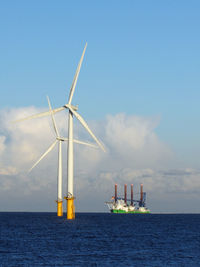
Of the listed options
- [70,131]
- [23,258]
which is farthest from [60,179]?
[23,258]

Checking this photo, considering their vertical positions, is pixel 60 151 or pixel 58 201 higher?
pixel 60 151

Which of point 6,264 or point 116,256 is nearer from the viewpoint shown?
point 6,264

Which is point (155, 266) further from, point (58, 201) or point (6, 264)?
point (58, 201)

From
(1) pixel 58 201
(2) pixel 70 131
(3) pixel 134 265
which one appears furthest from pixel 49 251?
(1) pixel 58 201

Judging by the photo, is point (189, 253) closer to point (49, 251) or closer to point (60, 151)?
point (49, 251)

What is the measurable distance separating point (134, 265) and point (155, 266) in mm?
2812

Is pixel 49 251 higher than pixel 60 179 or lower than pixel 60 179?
lower

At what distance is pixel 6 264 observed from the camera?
65.4 meters

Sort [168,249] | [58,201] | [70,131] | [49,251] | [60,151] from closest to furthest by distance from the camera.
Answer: [49,251]
[168,249]
[70,131]
[60,151]
[58,201]

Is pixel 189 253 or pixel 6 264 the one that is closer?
pixel 6 264

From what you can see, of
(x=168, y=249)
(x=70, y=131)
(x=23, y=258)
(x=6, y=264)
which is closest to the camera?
(x=6, y=264)

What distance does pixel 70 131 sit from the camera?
5797 inches

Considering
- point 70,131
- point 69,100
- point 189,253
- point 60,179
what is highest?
point 69,100

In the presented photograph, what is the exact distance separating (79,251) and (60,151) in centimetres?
9798
